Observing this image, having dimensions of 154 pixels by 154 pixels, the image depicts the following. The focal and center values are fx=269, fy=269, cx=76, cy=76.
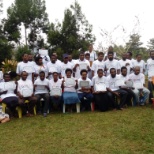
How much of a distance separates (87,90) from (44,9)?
21732mm

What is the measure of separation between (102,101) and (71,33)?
56.6 ft

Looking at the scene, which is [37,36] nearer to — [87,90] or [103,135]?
[87,90]

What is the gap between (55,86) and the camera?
8594 mm

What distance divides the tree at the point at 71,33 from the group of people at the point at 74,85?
15.3 m

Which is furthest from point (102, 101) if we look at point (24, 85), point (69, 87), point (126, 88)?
point (24, 85)

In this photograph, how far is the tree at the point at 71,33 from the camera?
24797 mm

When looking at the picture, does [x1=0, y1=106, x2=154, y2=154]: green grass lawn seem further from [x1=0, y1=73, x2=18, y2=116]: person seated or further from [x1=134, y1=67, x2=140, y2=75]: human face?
[x1=134, y1=67, x2=140, y2=75]: human face

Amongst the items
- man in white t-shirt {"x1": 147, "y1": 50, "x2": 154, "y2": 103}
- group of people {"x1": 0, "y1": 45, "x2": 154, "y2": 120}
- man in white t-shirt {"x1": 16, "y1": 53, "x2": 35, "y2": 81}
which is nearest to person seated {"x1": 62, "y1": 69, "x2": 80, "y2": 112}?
group of people {"x1": 0, "y1": 45, "x2": 154, "y2": 120}

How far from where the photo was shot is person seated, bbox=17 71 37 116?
823 centimetres

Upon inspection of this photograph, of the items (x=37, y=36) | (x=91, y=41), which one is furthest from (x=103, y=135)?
(x=37, y=36)

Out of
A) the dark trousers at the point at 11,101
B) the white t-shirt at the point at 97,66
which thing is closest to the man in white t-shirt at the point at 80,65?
the white t-shirt at the point at 97,66

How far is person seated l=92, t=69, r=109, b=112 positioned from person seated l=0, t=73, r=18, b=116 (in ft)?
8.28

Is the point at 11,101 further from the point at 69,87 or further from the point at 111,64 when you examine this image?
the point at 111,64

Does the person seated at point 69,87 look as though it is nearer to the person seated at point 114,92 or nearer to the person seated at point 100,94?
the person seated at point 100,94
